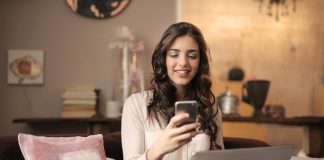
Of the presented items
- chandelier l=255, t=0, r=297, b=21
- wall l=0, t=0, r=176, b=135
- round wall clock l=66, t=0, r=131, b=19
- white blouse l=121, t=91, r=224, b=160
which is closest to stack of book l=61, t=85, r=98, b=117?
wall l=0, t=0, r=176, b=135

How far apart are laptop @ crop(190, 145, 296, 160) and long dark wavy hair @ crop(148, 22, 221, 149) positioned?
501 millimetres

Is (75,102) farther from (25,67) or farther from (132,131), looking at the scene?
(132,131)

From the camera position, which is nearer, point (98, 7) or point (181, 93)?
point (181, 93)

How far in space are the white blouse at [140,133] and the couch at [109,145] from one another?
1.22ft

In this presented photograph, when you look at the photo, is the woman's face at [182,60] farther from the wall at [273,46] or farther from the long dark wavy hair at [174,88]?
the wall at [273,46]

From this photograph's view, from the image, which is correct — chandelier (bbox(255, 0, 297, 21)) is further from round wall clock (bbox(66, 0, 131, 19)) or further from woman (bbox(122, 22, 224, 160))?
woman (bbox(122, 22, 224, 160))

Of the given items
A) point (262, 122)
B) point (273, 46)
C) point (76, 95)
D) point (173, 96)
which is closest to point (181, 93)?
point (173, 96)

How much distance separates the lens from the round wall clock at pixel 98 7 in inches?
119

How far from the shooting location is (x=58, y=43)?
3027mm

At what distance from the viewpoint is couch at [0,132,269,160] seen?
1.67m

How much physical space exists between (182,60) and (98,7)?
1700 millimetres

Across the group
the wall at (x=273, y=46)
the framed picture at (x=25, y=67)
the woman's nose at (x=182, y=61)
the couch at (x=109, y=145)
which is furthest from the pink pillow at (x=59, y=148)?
the wall at (x=273, y=46)

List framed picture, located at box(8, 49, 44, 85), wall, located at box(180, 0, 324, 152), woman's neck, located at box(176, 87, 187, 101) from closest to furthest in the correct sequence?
woman's neck, located at box(176, 87, 187, 101) < framed picture, located at box(8, 49, 44, 85) < wall, located at box(180, 0, 324, 152)

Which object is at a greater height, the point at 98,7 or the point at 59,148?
the point at 98,7
